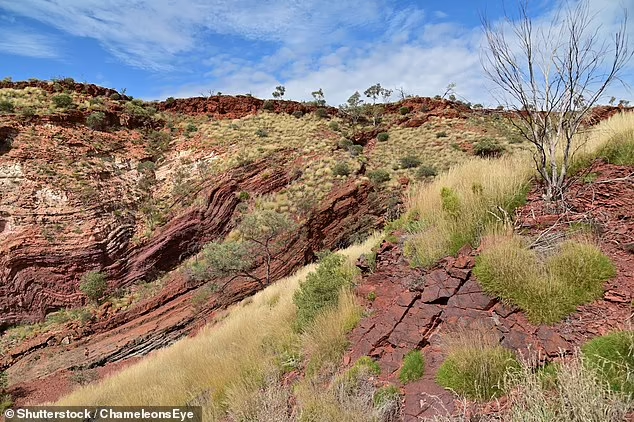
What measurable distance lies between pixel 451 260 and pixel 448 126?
1168 inches

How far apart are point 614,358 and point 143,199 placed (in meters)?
23.9

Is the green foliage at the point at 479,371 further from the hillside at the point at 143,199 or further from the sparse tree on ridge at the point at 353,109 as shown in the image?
the sparse tree on ridge at the point at 353,109

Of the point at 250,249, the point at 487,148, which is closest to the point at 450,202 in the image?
the point at 250,249

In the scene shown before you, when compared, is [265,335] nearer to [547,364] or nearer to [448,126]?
[547,364]

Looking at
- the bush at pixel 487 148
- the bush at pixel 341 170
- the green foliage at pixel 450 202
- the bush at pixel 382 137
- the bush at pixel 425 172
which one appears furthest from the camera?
the bush at pixel 382 137

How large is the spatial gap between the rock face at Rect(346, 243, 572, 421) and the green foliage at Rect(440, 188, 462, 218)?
747 millimetres

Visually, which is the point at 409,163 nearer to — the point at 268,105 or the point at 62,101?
the point at 268,105

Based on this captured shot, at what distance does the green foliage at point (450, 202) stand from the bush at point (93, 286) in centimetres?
1765

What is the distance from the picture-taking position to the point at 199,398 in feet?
18.1

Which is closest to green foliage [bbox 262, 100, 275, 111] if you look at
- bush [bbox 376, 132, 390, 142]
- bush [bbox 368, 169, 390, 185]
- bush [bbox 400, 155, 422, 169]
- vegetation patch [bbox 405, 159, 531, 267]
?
bush [bbox 376, 132, 390, 142]

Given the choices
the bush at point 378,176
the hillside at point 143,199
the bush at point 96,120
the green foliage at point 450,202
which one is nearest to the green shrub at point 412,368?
the green foliage at point 450,202

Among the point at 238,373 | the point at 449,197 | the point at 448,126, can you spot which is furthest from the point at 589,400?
the point at 448,126

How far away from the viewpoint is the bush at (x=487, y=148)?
25.6 m

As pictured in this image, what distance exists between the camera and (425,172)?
76.3 ft
